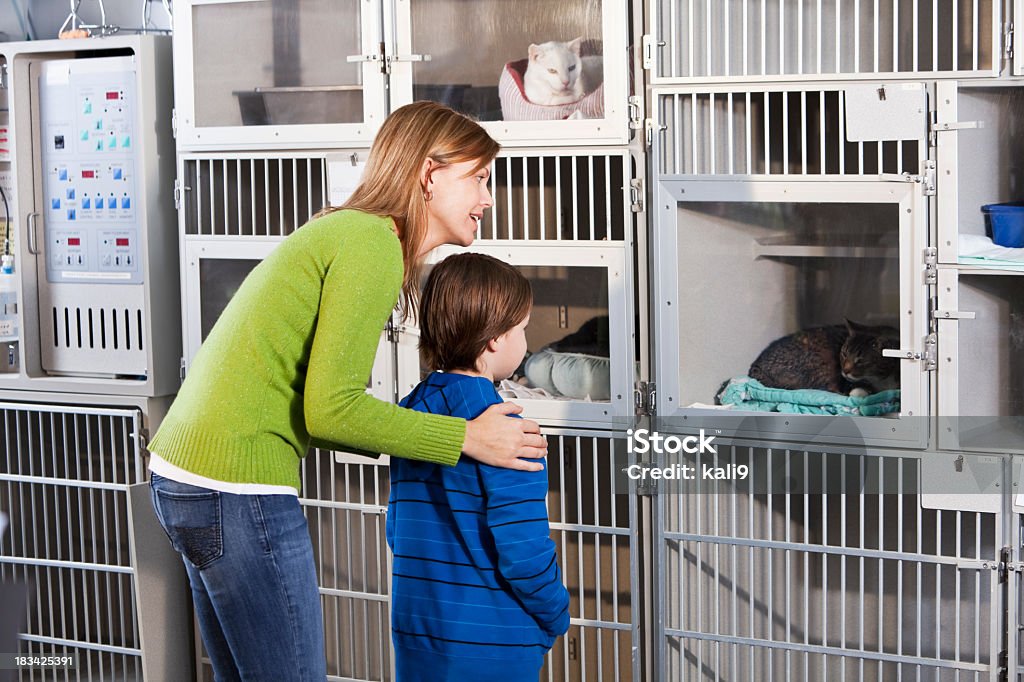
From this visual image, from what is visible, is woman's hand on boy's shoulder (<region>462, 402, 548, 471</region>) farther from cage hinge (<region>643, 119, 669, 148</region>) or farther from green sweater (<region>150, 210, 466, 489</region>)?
cage hinge (<region>643, 119, 669, 148</region>)

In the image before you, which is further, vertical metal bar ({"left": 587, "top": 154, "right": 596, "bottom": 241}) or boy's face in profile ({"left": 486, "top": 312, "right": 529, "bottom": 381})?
vertical metal bar ({"left": 587, "top": 154, "right": 596, "bottom": 241})

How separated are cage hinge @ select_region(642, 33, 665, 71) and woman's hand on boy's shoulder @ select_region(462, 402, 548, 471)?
3.38 ft

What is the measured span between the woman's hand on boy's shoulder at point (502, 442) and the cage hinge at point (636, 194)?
0.91 metres

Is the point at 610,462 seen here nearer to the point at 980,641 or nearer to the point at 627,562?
the point at 627,562

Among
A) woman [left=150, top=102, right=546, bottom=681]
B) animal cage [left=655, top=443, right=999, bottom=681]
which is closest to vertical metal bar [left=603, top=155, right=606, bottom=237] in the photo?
animal cage [left=655, top=443, right=999, bottom=681]

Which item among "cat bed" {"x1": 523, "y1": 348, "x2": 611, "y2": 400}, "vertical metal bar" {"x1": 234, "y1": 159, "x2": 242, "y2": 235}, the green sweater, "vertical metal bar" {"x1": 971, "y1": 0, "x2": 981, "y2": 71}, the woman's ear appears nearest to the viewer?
the green sweater

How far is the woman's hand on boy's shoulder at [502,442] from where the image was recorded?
1524 mm

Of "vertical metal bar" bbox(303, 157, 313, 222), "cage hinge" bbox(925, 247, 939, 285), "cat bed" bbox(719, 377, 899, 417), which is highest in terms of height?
"vertical metal bar" bbox(303, 157, 313, 222)

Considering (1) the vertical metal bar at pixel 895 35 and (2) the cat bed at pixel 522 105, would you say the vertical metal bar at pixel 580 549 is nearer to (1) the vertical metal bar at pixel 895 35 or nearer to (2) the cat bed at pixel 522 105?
(2) the cat bed at pixel 522 105

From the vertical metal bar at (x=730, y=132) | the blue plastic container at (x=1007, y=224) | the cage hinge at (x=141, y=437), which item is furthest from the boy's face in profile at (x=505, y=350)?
the cage hinge at (x=141, y=437)

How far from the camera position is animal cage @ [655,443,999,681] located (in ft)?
7.55

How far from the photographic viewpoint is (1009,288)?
2.25m

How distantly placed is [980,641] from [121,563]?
77.8 inches

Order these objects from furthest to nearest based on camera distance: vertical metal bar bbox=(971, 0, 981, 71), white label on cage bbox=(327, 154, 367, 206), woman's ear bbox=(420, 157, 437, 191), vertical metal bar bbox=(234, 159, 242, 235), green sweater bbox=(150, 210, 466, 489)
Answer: vertical metal bar bbox=(234, 159, 242, 235) < white label on cage bbox=(327, 154, 367, 206) < vertical metal bar bbox=(971, 0, 981, 71) < woman's ear bbox=(420, 157, 437, 191) < green sweater bbox=(150, 210, 466, 489)
